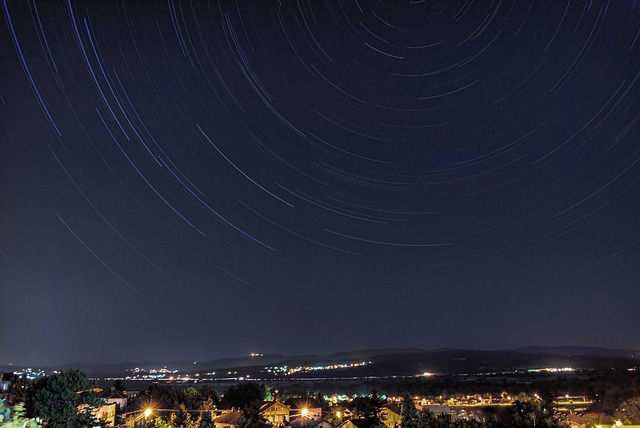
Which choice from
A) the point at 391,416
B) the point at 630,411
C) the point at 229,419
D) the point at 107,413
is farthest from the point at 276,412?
the point at 630,411

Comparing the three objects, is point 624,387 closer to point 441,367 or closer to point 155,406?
point 155,406

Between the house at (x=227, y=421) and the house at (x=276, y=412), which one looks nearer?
the house at (x=227, y=421)

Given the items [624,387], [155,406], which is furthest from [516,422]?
[624,387]

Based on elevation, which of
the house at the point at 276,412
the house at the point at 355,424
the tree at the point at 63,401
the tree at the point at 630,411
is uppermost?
the tree at the point at 63,401

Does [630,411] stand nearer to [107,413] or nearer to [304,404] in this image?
[304,404]

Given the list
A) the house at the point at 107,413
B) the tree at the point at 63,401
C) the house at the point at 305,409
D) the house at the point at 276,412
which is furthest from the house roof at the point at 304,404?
the tree at the point at 63,401

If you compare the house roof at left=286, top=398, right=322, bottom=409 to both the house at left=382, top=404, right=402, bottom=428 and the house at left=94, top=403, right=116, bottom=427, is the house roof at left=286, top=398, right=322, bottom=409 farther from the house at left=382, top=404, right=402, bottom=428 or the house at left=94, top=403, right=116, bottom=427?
the house at left=94, top=403, right=116, bottom=427

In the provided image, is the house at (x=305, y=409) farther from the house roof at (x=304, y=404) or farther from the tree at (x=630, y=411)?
the tree at (x=630, y=411)
